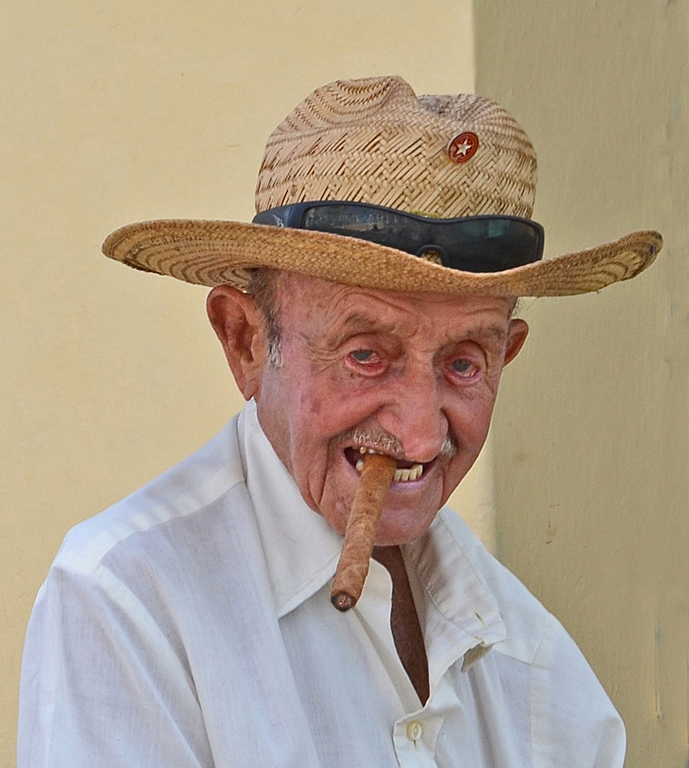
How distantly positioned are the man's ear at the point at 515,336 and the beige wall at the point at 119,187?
0.92 metres

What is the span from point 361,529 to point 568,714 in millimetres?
831

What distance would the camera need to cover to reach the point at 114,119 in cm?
326

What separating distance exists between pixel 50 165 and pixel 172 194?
0.28 m

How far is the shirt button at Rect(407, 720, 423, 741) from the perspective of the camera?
2.33 meters

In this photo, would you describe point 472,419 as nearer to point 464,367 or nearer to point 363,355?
point 464,367

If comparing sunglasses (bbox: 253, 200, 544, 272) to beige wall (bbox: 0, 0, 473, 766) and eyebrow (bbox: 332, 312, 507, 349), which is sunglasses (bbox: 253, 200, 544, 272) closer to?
eyebrow (bbox: 332, 312, 507, 349)

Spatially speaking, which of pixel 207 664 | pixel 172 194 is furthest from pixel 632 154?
pixel 207 664

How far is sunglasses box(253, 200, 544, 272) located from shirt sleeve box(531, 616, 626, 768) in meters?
0.87

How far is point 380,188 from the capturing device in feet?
7.18

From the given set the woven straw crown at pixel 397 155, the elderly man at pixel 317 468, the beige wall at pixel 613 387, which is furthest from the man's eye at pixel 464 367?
the beige wall at pixel 613 387

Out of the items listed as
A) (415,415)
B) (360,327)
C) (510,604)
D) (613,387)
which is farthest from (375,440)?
(613,387)

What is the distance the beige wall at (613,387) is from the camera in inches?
135

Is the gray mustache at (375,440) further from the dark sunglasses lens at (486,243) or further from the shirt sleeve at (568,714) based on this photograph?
the shirt sleeve at (568,714)

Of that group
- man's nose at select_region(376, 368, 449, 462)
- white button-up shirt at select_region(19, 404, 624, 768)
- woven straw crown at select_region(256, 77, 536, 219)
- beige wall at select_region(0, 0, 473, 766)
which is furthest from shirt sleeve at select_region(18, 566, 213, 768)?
beige wall at select_region(0, 0, 473, 766)
